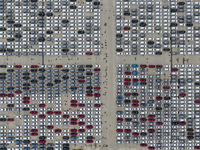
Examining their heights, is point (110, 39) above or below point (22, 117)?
above

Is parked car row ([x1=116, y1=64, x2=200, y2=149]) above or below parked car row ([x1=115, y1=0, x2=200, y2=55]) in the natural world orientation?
below

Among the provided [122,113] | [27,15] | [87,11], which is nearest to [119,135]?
[122,113]

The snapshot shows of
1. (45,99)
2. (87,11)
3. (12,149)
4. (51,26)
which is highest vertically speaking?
(87,11)

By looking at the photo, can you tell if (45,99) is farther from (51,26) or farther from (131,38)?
(131,38)

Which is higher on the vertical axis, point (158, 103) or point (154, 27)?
point (154, 27)

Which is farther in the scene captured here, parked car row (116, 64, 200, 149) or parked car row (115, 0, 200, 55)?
parked car row (116, 64, 200, 149)
